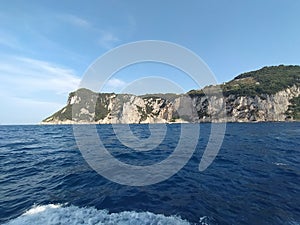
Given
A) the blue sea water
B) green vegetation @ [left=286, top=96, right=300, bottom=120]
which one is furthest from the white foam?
green vegetation @ [left=286, top=96, right=300, bottom=120]

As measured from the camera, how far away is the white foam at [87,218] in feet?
26.4

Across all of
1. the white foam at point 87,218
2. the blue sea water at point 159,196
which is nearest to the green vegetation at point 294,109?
the blue sea water at point 159,196

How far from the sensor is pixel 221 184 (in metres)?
12.5

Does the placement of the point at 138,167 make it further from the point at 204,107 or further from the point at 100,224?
the point at 204,107

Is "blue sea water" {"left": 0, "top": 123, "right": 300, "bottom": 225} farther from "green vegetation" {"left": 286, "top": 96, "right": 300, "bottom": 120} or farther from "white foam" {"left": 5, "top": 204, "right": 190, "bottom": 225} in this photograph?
"green vegetation" {"left": 286, "top": 96, "right": 300, "bottom": 120}

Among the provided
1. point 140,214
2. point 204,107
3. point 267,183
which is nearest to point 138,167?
point 140,214

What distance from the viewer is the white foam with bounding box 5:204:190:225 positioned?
26.4 ft

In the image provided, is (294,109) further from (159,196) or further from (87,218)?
(87,218)

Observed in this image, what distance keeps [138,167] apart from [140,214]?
792 centimetres

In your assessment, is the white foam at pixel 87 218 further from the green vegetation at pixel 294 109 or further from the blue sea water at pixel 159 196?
the green vegetation at pixel 294 109

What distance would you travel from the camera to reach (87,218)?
8367 mm

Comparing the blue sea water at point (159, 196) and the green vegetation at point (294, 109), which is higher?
the green vegetation at point (294, 109)

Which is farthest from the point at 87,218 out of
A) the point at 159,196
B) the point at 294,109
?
the point at 294,109

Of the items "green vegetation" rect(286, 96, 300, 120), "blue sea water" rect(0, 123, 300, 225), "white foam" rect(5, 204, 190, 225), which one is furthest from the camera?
"green vegetation" rect(286, 96, 300, 120)
